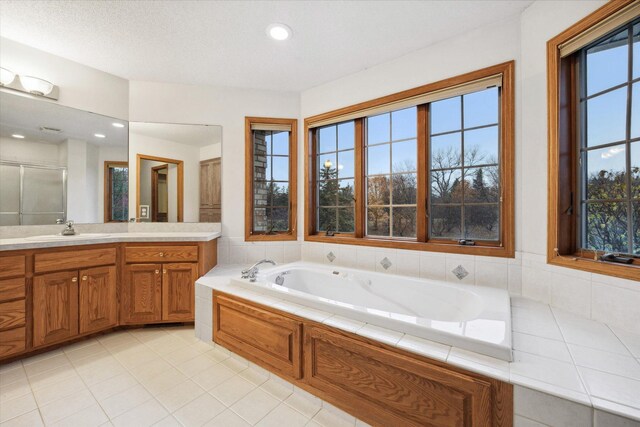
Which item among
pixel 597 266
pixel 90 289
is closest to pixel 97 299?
pixel 90 289

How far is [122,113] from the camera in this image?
2602 millimetres

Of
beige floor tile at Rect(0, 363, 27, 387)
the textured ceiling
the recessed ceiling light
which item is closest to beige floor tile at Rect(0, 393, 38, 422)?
beige floor tile at Rect(0, 363, 27, 387)

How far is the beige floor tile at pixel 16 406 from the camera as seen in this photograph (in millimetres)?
1377

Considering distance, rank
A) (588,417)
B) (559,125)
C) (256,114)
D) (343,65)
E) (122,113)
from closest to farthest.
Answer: (588,417)
(559,125)
(343,65)
(122,113)
(256,114)

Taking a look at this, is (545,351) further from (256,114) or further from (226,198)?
(256,114)

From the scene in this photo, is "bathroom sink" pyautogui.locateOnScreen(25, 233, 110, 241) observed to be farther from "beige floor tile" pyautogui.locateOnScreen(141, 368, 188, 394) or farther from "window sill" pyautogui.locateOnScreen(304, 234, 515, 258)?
"window sill" pyautogui.locateOnScreen(304, 234, 515, 258)

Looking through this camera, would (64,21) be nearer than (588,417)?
No

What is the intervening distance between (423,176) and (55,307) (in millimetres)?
3028

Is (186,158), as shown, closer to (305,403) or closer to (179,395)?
(179,395)

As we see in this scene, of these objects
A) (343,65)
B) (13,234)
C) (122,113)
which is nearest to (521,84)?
(343,65)

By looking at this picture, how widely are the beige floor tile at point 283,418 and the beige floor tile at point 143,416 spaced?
1.80 feet

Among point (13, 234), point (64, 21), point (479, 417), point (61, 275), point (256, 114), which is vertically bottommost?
point (479, 417)

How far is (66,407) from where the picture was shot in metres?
1.43

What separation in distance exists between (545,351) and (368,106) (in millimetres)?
2114
